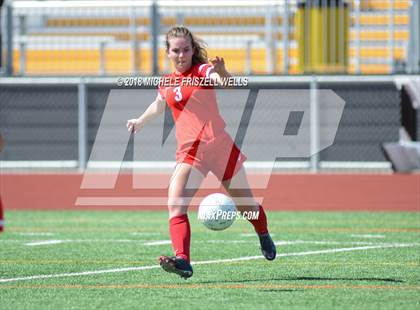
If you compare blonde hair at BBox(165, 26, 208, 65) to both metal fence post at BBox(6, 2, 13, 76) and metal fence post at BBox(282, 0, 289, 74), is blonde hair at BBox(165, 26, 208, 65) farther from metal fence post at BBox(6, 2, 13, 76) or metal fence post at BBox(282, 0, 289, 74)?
metal fence post at BBox(6, 2, 13, 76)

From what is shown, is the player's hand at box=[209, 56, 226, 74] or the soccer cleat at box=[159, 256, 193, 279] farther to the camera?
the player's hand at box=[209, 56, 226, 74]

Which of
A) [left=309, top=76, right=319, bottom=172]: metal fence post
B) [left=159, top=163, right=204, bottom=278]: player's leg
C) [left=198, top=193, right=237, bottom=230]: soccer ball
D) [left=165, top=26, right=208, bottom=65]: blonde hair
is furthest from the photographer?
[left=309, top=76, right=319, bottom=172]: metal fence post

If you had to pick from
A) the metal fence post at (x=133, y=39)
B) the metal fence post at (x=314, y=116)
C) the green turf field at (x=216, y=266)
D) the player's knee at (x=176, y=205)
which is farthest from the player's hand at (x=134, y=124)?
the metal fence post at (x=133, y=39)

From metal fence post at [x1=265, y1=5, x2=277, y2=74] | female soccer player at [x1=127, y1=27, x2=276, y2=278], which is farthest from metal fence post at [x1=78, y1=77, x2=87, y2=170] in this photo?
female soccer player at [x1=127, y1=27, x2=276, y2=278]

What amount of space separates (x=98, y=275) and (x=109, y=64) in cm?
1276

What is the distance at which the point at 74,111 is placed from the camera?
704 inches

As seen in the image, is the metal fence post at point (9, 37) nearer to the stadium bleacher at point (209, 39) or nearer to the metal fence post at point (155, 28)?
the stadium bleacher at point (209, 39)

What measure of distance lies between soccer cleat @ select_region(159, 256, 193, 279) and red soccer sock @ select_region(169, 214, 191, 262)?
83mm

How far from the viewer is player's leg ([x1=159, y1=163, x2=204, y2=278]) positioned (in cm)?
795

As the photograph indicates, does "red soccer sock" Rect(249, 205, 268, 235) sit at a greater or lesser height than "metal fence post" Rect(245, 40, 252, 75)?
lesser

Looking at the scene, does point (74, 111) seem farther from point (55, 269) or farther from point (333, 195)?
point (55, 269)

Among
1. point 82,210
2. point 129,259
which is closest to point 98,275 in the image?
point 129,259

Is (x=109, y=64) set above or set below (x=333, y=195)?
above

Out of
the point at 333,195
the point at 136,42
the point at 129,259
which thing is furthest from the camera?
the point at 136,42
